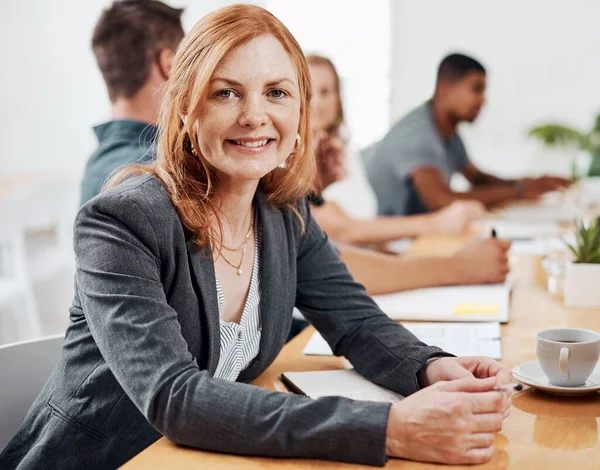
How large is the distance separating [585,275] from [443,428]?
944mm

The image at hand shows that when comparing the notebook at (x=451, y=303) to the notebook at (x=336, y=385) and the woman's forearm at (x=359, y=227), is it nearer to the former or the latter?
the notebook at (x=336, y=385)

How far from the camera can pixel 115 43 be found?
220cm

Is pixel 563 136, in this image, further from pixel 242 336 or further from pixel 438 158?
pixel 242 336

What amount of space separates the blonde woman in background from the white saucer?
0.06 m

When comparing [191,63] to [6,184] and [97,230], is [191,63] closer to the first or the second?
[97,230]

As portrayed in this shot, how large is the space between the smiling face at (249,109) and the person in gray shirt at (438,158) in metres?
2.36

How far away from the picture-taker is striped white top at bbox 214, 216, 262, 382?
1.24 meters

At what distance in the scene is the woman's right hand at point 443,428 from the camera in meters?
0.91

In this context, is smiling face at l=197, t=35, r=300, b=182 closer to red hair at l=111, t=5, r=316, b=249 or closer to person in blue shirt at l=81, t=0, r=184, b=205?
red hair at l=111, t=5, r=316, b=249

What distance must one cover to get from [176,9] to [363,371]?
1360mm

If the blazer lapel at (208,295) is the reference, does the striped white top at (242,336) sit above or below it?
below

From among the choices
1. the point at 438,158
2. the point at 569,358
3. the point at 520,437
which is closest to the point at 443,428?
the point at 520,437

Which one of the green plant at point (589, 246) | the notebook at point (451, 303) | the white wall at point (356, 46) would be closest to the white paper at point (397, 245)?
the notebook at point (451, 303)

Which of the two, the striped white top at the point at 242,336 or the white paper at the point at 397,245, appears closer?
the striped white top at the point at 242,336
